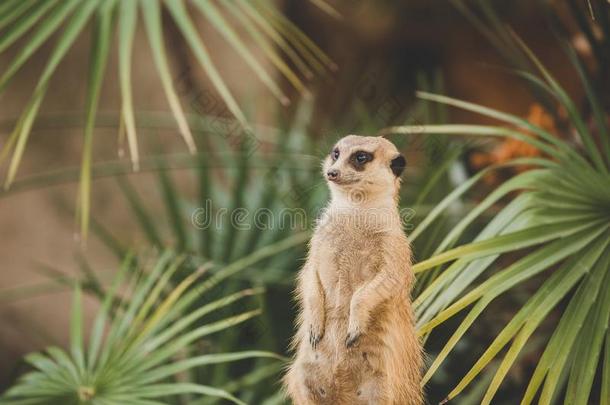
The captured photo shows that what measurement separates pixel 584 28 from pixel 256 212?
0.68m

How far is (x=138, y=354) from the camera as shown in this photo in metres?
1.19

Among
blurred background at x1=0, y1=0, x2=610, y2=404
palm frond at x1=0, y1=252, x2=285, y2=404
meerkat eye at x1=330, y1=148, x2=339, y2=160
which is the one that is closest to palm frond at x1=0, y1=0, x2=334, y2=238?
blurred background at x1=0, y1=0, x2=610, y2=404

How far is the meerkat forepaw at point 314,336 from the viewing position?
61 centimetres

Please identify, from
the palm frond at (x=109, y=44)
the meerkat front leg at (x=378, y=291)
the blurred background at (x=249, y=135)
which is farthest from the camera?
the blurred background at (x=249, y=135)

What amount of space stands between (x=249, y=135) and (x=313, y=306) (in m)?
0.61

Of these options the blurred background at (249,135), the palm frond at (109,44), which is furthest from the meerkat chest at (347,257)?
the palm frond at (109,44)

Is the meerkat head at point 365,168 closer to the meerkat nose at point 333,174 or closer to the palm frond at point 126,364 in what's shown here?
the meerkat nose at point 333,174

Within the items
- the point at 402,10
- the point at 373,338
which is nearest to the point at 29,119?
the point at 373,338

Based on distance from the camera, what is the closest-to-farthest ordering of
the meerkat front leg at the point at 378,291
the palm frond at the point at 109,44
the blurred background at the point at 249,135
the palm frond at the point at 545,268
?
the meerkat front leg at the point at 378,291 < the palm frond at the point at 545,268 < the palm frond at the point at 109,44 < the blurred background at the point at 249,135

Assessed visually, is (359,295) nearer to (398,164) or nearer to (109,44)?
(398,164)

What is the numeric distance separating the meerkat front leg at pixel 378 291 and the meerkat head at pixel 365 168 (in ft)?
0.18

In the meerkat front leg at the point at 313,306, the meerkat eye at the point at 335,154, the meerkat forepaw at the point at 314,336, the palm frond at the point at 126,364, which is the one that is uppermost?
the meerkat eye at the point at 335,154

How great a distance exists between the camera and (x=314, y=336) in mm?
616

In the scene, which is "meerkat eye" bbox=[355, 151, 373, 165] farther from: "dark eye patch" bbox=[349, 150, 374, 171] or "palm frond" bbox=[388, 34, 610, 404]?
"palm frond" bbox=[388, 34, 610, 404]
